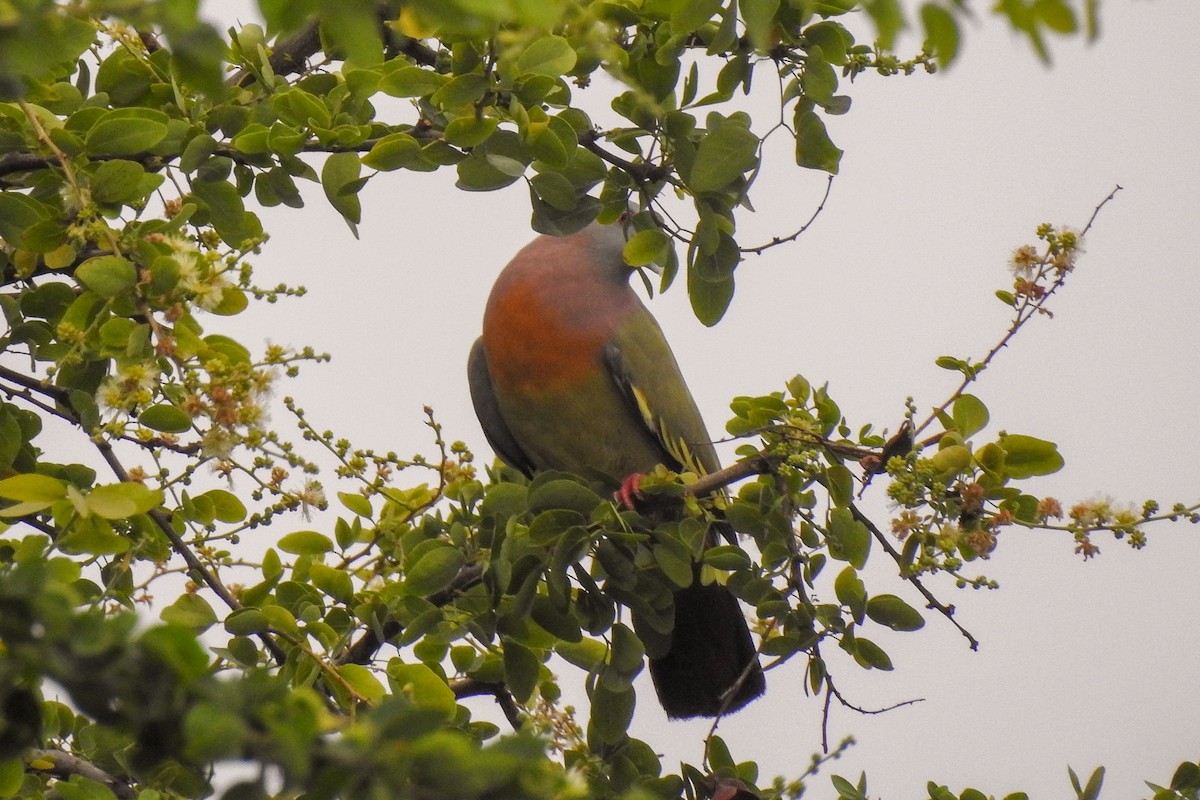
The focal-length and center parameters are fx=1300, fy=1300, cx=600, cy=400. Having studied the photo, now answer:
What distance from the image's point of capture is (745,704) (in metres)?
3.08

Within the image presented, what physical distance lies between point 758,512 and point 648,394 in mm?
1290

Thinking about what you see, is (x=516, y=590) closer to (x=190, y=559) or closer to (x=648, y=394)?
(x=190, y=559)

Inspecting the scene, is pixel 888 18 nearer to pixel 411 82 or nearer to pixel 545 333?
pixel 411 82

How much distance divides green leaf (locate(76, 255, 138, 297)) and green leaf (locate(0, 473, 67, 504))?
0.84 ft

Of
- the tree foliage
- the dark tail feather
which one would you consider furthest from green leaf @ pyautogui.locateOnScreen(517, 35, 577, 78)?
the dark tail feather

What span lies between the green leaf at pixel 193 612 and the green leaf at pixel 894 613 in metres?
1.10

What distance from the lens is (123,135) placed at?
6.29 ft

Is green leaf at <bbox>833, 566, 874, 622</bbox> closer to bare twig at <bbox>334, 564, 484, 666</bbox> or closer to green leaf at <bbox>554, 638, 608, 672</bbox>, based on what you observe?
green leaf at <bbox>554, 638, 608, 672</bbox>

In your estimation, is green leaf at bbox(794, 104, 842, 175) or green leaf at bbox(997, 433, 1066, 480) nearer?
green leaf at bbox(997, 433, 1066, 480)

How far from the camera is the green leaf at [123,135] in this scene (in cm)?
191

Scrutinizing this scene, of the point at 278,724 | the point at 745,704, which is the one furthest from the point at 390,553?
the point at 278,724

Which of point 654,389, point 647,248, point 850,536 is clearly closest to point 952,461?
point 850,536

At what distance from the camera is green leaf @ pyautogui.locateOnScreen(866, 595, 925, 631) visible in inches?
86.1

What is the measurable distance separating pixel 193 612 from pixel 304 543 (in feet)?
1.14
